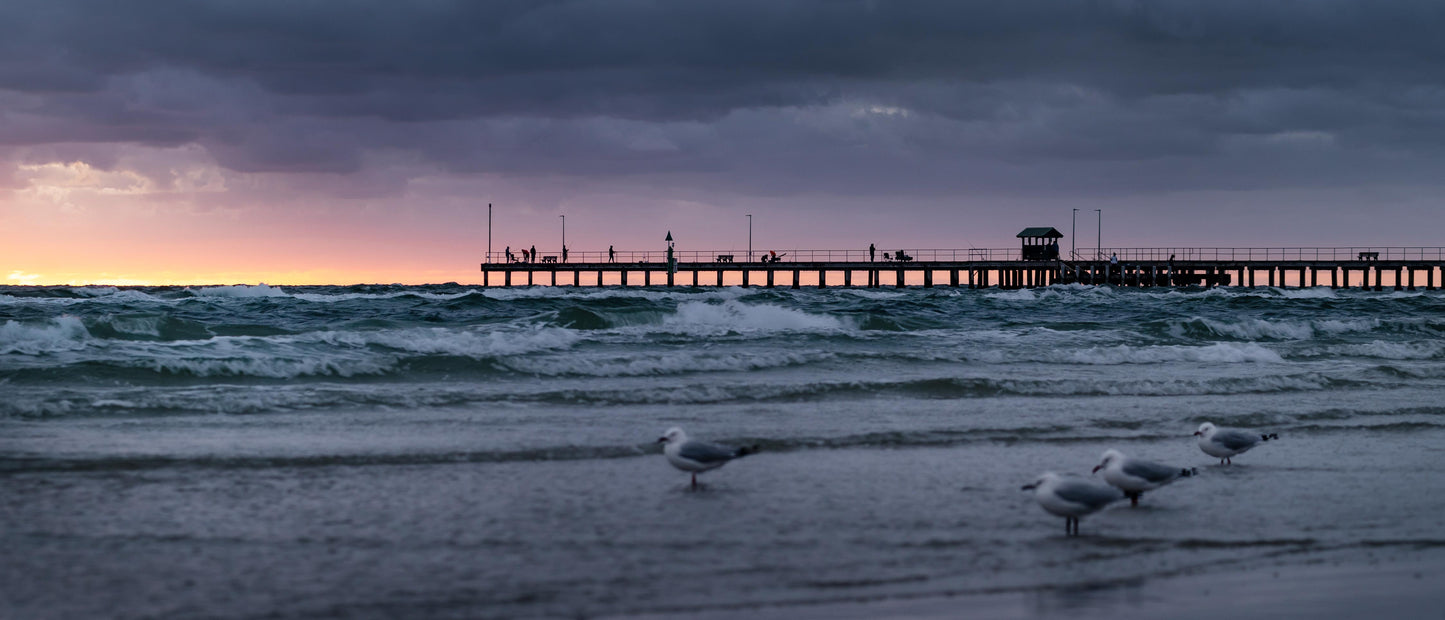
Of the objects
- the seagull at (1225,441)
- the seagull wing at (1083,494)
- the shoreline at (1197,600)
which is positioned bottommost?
the shoreline at (1197,600)

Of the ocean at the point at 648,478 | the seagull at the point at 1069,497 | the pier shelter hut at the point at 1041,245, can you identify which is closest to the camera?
the ocean at the point at 648,478

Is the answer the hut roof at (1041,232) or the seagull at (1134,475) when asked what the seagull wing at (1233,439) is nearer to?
the seagull at (1134,475)

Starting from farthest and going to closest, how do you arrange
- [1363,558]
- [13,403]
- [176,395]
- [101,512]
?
1. [176,395]
2. [13,403]
3. [101,512]
4. [1363,558]

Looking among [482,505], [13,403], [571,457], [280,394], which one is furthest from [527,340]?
[482,505]

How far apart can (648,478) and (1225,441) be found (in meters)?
4.14

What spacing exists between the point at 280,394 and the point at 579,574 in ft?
26.0

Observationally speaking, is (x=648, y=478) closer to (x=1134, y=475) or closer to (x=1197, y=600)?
(x=1134, y=475)

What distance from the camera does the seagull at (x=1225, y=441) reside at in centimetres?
912

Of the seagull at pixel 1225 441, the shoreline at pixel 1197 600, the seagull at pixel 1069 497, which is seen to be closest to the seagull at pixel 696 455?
the seagull at pixel 1069 497

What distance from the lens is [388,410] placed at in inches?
473

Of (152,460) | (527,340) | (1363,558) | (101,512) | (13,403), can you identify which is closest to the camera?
(1363,558)

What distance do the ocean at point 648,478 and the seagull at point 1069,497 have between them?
152 mm

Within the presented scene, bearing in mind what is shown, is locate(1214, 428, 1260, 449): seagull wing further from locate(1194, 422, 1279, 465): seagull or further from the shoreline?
the shoreline

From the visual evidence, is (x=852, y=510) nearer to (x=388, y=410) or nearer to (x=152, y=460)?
(x=152, y=460)
